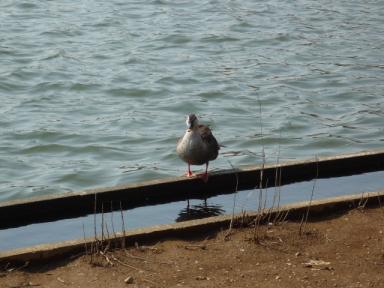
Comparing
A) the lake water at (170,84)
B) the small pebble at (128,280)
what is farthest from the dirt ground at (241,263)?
the lake water at (170,84)

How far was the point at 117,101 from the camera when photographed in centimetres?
1516

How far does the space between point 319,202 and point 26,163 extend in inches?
216

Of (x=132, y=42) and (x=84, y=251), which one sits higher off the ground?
(x=84, y=251)

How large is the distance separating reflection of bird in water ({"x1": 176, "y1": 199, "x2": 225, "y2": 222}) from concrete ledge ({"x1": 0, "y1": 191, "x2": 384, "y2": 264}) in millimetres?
1153

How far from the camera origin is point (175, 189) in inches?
358

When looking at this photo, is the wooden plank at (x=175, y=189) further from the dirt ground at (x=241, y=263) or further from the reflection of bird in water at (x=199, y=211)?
the dirt ground at (x=241, y=263)

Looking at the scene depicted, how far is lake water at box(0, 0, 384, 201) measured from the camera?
41.9ft

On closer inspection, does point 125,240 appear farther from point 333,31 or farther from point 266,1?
point 266,1

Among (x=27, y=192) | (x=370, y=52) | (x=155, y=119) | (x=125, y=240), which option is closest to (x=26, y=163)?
(x=27, y=192)

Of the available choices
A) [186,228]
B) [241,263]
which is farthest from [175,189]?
[241,263]

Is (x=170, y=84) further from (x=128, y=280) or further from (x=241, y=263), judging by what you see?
(x=128, y=280)

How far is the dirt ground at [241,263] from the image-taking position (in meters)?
6.82

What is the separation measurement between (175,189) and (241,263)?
206 centimetres

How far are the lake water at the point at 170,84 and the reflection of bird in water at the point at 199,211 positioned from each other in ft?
8.73
